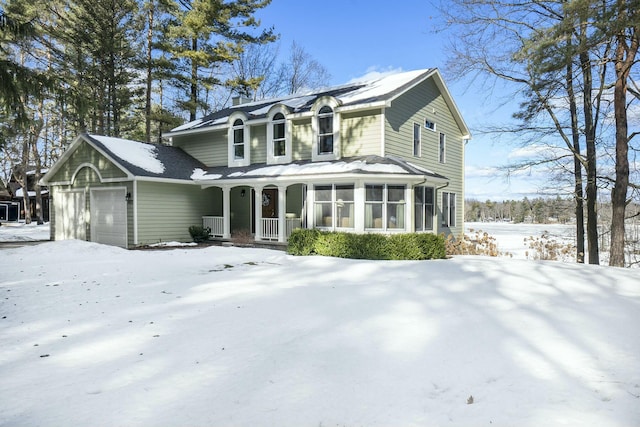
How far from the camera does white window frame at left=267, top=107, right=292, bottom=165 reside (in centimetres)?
1484

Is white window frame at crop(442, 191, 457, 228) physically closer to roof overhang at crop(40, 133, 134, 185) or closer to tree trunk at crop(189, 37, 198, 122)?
roof overhang at crop(40, 133, 134, 185)

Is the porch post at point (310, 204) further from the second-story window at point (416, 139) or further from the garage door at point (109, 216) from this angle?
the garage door at point (109, 216)

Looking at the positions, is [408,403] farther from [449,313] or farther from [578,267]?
[578,267]

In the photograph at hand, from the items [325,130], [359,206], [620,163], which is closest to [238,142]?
[325,130]

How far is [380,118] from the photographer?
518 inches

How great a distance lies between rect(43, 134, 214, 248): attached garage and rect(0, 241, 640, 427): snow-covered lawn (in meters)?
6.67

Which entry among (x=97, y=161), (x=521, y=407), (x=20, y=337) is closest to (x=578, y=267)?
(x=521, y=407)

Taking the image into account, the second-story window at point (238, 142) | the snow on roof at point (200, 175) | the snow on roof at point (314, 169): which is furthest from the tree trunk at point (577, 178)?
the snow on roof at point (200, 175)

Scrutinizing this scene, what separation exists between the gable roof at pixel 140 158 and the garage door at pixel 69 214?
1184 mm

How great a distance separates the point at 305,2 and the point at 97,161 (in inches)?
560

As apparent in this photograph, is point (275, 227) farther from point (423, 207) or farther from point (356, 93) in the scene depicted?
point (356, 93)

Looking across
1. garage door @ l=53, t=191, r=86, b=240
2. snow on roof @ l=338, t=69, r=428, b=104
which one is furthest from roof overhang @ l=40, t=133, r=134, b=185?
snow on roof @ l=338, t=69, r=428, b=104

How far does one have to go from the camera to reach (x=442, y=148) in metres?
17.2

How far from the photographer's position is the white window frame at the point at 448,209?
16.8 m
